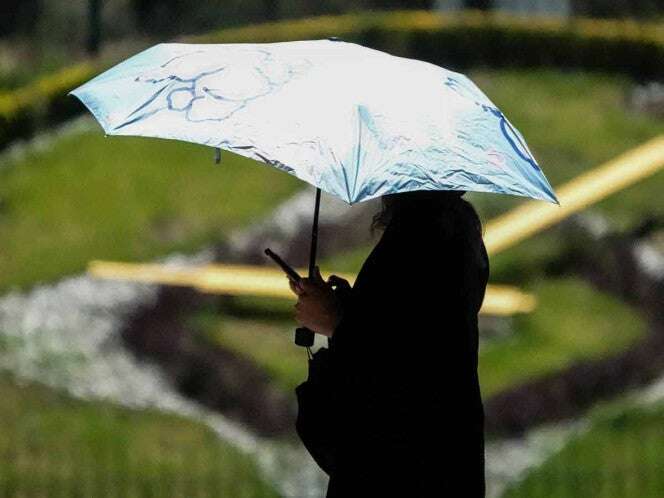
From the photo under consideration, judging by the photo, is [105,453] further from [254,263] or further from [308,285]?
[308,285]

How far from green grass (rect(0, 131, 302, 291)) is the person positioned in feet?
23.3

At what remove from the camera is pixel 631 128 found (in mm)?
11984

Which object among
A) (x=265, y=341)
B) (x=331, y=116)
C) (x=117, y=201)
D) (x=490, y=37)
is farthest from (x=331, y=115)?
(x=490, y=37)

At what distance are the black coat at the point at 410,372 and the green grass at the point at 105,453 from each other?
4.26 metres

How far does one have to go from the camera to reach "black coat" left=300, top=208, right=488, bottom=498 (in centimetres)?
320

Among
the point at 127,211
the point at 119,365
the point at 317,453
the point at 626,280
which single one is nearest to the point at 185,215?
the point at 127,211

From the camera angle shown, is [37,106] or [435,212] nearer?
[435,212]

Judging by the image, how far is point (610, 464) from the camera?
855cm

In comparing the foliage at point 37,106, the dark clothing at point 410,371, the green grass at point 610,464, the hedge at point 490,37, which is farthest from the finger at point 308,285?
the hedge at point 490,37

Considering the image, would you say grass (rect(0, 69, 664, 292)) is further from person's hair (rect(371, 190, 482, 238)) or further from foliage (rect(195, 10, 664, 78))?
person's hair (rect(371, 190, 482, 238))

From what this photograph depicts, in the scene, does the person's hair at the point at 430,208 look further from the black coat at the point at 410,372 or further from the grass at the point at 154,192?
the grass at the point at 154,192

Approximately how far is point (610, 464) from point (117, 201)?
3791 mm

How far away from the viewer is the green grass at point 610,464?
7.89 meters

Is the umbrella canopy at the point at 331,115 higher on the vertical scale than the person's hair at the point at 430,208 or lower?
higher
